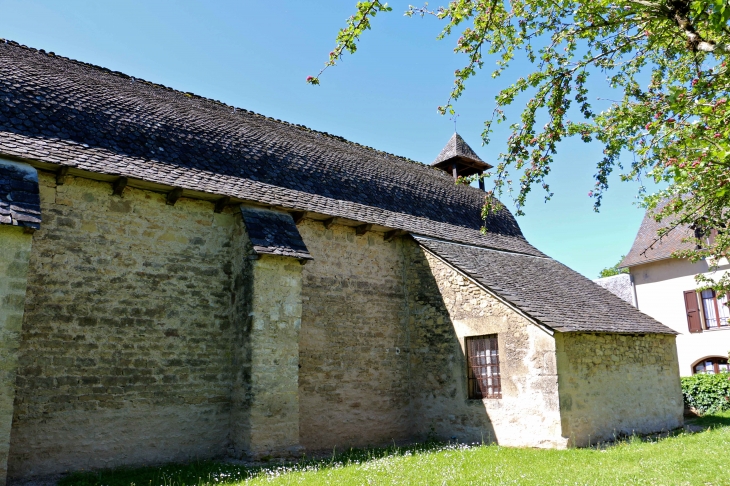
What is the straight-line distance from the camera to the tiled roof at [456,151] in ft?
66.0

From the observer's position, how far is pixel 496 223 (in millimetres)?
17203

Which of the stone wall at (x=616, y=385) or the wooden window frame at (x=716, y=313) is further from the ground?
the wooden window frame at (x=716, y=313)

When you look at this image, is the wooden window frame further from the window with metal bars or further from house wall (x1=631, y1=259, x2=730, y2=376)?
the window with metal bars

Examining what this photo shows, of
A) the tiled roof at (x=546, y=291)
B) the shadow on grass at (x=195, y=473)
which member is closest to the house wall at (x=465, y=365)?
the tiled roof at (x=546, y=291)

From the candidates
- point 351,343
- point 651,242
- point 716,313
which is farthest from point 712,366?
point 351,343

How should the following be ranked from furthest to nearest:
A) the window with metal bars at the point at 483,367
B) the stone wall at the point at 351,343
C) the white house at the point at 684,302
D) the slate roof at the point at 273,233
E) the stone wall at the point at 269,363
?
the white house at the point at 684,302 → the window with metal bars at the point at 483,367 → the stone wall at the point at 351,343 → the slate roof at the point at 273,233 → the stone wall at the point at 269,363

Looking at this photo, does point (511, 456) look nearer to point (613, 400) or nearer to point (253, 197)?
point (613, 400)

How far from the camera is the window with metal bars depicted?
433 inches

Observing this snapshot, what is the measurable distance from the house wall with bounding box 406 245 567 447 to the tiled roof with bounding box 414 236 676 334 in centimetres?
27

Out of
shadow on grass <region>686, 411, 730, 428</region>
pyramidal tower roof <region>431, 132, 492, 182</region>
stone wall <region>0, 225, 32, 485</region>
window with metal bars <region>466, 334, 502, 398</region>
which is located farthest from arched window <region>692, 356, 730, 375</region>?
stone wall <region>0, 225, 32, 485</region>

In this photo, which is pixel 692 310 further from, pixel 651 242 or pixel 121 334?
pixel 121 334

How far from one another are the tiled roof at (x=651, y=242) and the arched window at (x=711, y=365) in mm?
3845

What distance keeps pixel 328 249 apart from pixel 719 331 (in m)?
15.1

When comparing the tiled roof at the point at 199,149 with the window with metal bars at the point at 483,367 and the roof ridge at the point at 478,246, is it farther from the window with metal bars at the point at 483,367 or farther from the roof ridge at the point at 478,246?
the window with metal bars at the point at 483,367
